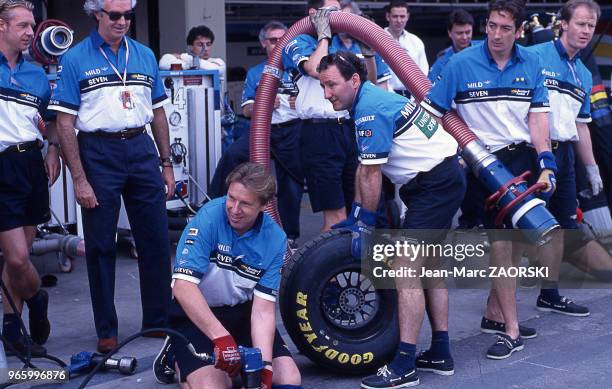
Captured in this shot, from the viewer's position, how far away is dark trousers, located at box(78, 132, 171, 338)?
598cm

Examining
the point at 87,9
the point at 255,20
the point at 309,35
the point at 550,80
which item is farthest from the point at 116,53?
the point at 255,20

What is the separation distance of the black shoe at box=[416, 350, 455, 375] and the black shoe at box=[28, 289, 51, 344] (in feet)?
7.09

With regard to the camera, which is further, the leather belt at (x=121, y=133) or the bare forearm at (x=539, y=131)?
the bare forearm at (x=539, y=131)

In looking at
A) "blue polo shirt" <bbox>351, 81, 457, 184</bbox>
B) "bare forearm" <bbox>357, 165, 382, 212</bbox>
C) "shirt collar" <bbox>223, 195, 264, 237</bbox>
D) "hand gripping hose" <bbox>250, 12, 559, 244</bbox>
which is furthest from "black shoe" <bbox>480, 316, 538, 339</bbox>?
"shirt collar" <bbox>223, 195, 264, 237</bbox>

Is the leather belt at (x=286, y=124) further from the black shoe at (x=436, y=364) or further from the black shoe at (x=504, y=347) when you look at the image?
the black shoe at (x=436, y=364)

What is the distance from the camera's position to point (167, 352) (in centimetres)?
534

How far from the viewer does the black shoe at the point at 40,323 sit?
20.1 ft

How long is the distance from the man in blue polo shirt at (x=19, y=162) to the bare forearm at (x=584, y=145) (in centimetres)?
344

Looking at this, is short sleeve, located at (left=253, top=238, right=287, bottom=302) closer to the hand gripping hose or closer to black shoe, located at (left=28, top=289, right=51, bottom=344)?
the hand gripping hose

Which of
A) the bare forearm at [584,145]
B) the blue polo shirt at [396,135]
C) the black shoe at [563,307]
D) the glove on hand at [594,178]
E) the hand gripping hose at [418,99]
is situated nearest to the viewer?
the blue polo shirt at [396,135]

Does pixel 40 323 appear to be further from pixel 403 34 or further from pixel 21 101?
pixel 403 34

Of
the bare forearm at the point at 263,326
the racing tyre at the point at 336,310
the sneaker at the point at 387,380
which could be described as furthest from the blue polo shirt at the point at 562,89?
the bare forearm at the point at 263,326

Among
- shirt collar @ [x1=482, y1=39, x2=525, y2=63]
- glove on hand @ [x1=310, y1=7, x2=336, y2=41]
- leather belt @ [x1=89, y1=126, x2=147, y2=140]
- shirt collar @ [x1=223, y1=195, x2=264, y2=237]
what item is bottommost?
shirt collar @ [x1=223, y1=195, x2=264, y2=237]

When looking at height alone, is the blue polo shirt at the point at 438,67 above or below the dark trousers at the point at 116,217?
above
